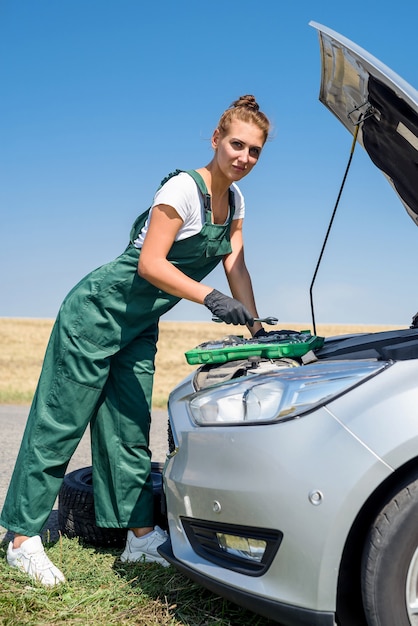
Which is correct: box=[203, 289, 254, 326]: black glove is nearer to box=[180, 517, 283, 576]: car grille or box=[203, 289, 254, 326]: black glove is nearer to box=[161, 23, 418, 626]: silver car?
box=[161, 23, 418, 626]: silver car

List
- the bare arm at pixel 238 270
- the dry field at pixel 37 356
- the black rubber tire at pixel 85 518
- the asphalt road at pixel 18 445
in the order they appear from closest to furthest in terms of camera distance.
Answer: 1. the black rubber tire at pixel 85 518
2. the bare arm at pixel 238 270
3. the asphalt road at pixel 18 445
4. the dry field at pixel 37 356

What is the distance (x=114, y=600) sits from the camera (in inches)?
107

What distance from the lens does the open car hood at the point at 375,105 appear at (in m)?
2.44

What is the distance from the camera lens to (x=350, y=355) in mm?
2721

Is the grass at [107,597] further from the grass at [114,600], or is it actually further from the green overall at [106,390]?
the green overall at [106,390]

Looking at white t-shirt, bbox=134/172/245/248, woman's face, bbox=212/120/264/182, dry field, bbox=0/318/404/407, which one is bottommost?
dry field, bbox=0/318/404/407

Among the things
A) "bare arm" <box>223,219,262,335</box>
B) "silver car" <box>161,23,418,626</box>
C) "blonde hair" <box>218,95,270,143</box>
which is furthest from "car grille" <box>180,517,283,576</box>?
"blonde hair" <box>218,95,270,143</box>

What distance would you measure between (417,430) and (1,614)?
1663 mm

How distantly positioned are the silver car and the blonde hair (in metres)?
0.73

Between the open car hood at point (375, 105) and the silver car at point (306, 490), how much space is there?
0.04 meters

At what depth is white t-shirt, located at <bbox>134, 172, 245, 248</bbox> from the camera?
2943 millimetres

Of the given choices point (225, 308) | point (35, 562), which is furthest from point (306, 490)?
point (35, 562)

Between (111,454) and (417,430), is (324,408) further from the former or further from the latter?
(111,454)

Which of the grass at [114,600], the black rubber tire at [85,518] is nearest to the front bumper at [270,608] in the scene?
the grass at [114,600]
